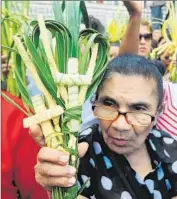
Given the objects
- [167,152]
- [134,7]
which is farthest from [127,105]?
[134,7]

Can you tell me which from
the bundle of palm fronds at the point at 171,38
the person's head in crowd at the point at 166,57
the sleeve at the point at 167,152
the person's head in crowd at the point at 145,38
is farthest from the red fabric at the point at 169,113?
the person's head in crowd at the point at 145,38

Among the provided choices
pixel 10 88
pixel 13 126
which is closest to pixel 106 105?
pixel 13 126

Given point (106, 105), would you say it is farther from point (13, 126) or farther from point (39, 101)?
point (13, 126)

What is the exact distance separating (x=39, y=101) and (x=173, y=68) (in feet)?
6.23

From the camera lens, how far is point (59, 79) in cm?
111

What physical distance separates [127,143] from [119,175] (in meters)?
0.10

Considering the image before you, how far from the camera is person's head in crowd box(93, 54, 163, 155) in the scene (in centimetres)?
124

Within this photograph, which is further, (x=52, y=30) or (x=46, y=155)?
(x=52, y=30)

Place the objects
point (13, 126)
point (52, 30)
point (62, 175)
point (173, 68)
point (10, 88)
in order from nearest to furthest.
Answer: point (62, 175), point (52, 30), point (13, 126), point (10, 88), point (173, 68)

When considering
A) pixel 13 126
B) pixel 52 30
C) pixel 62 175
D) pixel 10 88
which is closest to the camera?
pixel 62 175

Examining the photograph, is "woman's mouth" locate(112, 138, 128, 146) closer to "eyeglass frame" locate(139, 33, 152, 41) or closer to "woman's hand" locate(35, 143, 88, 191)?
"woman's hand" locate(35, 143, 88, 191)

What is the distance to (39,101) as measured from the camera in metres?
1.12

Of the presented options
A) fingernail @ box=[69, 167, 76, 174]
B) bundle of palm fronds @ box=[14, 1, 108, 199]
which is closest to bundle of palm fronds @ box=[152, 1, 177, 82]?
bundle of palm fronds @ box=[14, 1, 108, 199]

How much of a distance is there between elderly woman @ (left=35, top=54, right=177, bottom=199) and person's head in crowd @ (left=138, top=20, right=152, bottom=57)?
2.12m
